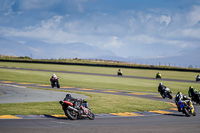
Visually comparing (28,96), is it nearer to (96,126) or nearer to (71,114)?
(71,114)

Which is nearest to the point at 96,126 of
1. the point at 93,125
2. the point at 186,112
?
the point at 93,125

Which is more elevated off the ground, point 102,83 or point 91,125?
point 102,83

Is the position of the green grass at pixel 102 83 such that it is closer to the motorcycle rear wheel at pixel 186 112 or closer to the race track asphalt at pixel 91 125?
the motorcycle rear wheel at pixel 186 112

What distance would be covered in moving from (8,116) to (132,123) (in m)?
6.19

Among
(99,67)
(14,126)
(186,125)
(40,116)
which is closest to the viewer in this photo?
(14,126)

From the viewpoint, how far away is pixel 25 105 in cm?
2005

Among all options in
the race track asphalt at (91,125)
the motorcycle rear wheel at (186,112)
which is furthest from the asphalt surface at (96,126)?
the motorcycle rear wheel at (186,112)

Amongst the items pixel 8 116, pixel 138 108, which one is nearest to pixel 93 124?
pixel 8 116

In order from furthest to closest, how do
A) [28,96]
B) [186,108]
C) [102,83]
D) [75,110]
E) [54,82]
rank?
[102,83]
[54,82]
[28,96]
[186,108]
[75,110]

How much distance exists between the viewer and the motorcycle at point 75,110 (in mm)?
15883

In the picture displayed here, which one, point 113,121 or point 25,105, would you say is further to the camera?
point 25,105

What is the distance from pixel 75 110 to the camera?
16.0 m

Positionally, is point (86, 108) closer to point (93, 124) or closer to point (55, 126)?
point (93, 124)

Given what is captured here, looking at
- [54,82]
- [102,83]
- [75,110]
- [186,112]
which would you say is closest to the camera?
[75,110]
